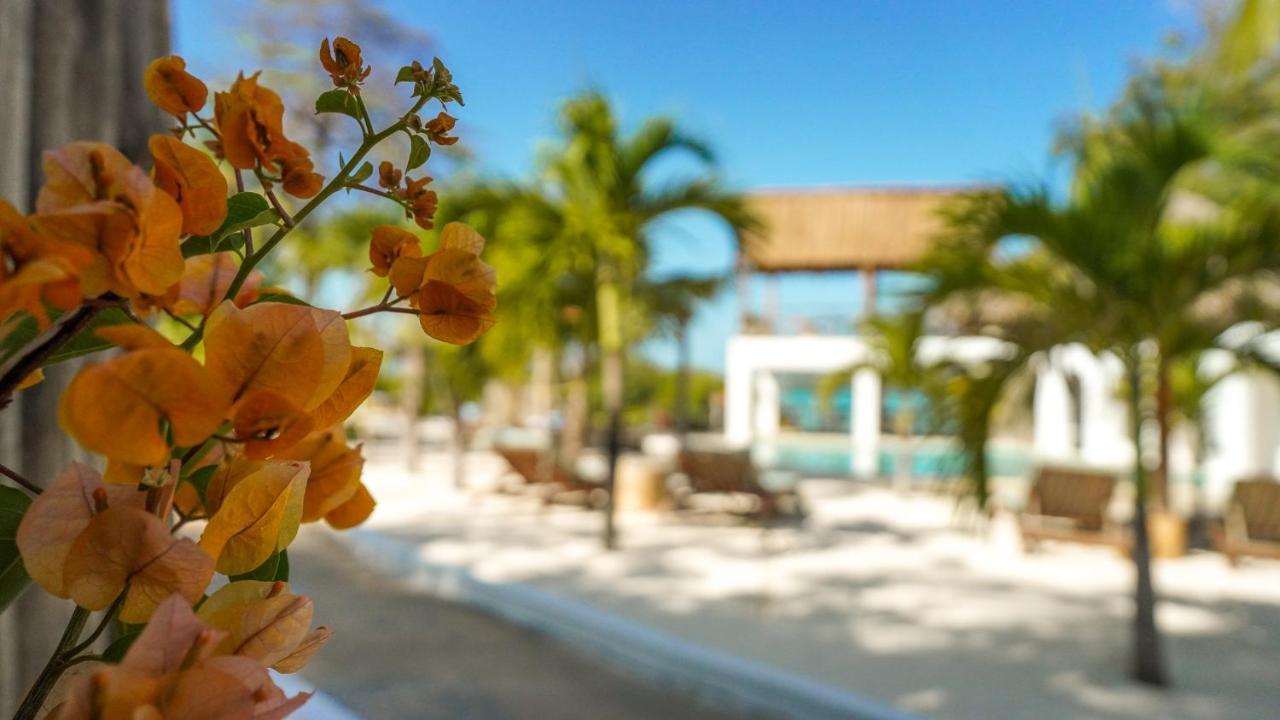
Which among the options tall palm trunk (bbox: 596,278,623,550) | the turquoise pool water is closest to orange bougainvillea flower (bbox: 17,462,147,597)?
tall palm trunk (bbox: 596,278,623,550)

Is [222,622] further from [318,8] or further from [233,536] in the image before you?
[318,8]

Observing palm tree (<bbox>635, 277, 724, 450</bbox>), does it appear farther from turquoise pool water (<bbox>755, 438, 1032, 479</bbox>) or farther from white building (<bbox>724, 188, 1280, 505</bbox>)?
white building (<bbox>724, 188, 1280, 505</bbox>)

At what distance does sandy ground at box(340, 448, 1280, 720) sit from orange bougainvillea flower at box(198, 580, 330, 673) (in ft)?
12.5

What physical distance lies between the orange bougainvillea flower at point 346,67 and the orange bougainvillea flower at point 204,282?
99 mm

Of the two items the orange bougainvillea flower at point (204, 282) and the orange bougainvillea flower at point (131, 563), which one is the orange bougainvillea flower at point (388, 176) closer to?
the orange bougainvillea flower at point (204, 282)

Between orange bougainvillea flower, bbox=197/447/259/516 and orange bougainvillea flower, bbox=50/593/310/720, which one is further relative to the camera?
orange bougainvillea flower, bbox=197/447/259/516

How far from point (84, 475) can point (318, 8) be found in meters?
21.7

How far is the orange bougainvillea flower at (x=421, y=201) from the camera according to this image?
41 centimetres

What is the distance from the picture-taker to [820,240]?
20.8 meters

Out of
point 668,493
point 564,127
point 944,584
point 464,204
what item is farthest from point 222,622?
point 668,493

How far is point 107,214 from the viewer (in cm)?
29

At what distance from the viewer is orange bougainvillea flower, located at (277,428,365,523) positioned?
1.34 ft

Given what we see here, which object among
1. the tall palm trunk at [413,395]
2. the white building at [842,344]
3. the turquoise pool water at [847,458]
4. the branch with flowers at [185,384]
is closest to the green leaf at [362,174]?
the branch with flowers at [185,384]

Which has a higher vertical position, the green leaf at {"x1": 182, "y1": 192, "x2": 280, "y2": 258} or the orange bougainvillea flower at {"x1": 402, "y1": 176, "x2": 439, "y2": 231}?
the orange bougainvillea flower at {"x1": 402, "y1": 176, "x2": 439, "y2": 231}
